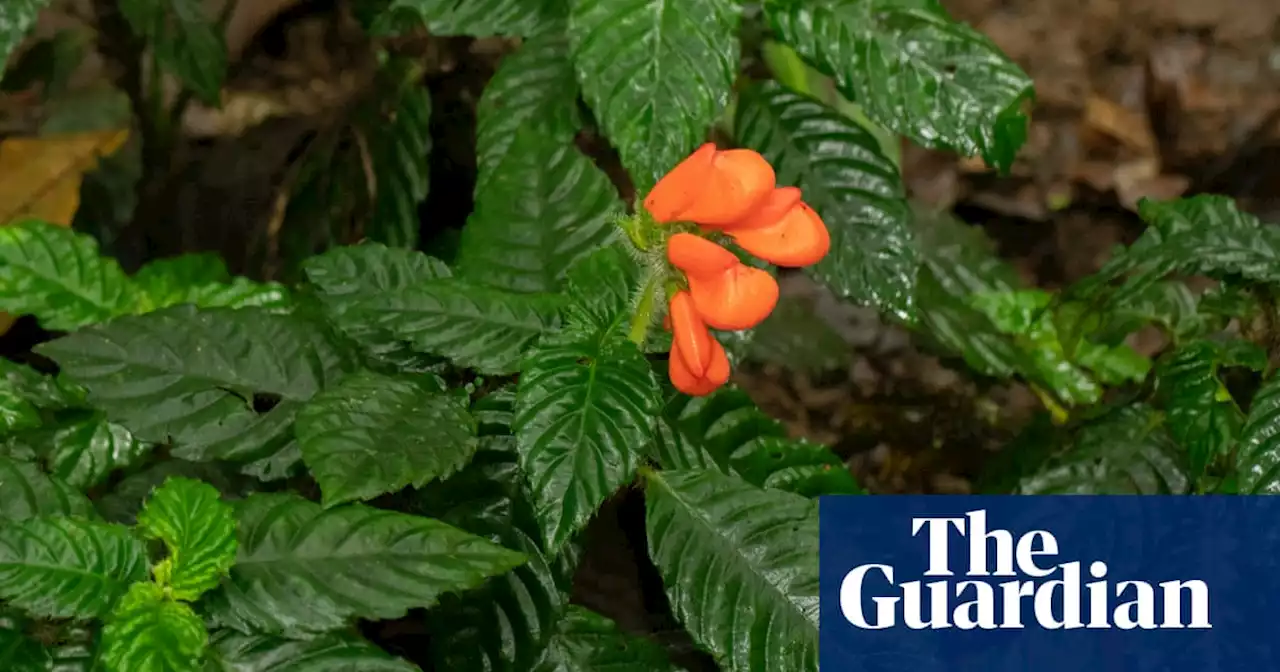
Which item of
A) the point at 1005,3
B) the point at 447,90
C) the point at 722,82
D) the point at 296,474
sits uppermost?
the point at 1005,3

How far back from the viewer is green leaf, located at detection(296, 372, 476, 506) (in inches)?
27.0

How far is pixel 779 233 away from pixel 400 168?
689 millimetres

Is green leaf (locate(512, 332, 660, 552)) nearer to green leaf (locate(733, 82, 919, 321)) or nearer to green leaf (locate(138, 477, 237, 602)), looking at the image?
green leaf (locate(138, 477, 237, 602))

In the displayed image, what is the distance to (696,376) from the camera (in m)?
0.75

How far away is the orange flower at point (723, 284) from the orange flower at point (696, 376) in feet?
0.10

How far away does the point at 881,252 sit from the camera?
1.07 metres

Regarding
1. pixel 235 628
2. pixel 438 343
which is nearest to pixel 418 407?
pixel 438 343

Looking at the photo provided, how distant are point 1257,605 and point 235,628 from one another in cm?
75

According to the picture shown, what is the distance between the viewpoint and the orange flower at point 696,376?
0.75m

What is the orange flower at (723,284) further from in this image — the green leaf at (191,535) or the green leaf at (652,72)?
the green leaf at (191,535)

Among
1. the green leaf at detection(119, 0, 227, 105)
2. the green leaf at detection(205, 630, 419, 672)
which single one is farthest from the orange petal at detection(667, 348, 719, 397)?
the green leaf at detection(119, 0, 227, 105)

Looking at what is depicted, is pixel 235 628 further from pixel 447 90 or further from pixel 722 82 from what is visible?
pixel 447 90

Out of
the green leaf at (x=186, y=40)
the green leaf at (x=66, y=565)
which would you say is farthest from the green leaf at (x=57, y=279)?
the green leaf at (x=186, y=40)

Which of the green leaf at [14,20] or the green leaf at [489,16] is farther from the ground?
the green leaf at [489,16]
